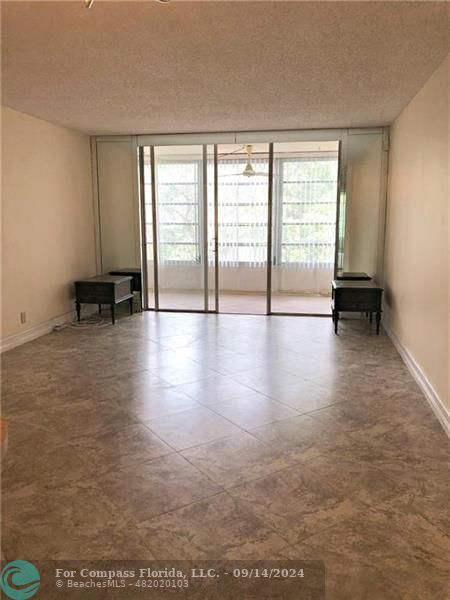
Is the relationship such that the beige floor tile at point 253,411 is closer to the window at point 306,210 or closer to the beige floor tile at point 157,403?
the beige floor tile at point 157,403

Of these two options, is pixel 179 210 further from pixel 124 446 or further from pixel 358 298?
pixel 124 446

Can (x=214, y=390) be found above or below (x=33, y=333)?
below

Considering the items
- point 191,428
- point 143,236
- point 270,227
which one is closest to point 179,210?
point 143,236

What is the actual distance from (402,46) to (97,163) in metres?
4.74

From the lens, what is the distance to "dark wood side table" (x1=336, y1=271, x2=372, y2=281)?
6069mm

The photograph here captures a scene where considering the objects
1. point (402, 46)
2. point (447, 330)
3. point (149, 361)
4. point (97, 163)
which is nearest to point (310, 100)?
point (402, 46)

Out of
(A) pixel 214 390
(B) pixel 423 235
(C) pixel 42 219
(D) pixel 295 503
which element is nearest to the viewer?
(D) pixel 295 503

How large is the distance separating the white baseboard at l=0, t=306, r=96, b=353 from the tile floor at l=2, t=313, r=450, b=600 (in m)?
0.25

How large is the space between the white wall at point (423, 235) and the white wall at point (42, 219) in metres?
3.97

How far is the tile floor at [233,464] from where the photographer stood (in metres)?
2.00

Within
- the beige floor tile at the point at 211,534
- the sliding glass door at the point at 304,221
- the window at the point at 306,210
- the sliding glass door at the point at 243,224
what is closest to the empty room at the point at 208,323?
the beige floor tile at the point at 211,534

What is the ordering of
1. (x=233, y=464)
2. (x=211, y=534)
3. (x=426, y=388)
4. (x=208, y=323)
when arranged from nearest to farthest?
(x=211, y=534) < (x=233, y=464) < (x=426, y=388) < (x=208, y=323)

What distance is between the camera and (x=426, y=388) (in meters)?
3.66

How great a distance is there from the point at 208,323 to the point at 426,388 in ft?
10.6
